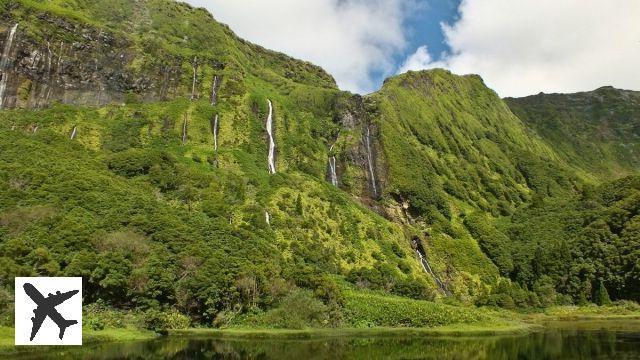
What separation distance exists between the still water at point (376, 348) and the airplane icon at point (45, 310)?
15340mm

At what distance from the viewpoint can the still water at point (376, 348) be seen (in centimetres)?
5397

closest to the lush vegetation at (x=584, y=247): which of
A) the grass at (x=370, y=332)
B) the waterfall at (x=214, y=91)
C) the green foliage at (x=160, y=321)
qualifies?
the grass at (x=370, y=332)

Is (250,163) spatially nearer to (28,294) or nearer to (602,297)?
(602,297)

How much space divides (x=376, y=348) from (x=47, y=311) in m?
38.2

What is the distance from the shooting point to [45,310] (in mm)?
36438

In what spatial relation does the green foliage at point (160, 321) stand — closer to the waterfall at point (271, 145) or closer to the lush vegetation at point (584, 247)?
the waterfall at point (271, 145)

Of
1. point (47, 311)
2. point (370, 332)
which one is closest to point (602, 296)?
point (370, 332)

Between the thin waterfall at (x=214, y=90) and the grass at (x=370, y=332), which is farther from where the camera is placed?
the thin waterfall at (x=214, y=90)

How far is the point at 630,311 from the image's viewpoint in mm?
129375

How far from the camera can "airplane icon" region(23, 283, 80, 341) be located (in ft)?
118

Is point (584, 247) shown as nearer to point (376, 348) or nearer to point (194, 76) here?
point (376, 348)

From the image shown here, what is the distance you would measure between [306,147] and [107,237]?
8694cm

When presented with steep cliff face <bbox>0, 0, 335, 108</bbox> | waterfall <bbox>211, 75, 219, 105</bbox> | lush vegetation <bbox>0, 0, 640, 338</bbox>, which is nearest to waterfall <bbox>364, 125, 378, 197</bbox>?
lush vegetation <bbox>0, 0, 640, 338</bbox>

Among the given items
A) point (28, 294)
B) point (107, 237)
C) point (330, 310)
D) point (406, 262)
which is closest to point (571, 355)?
point (330, 310)
